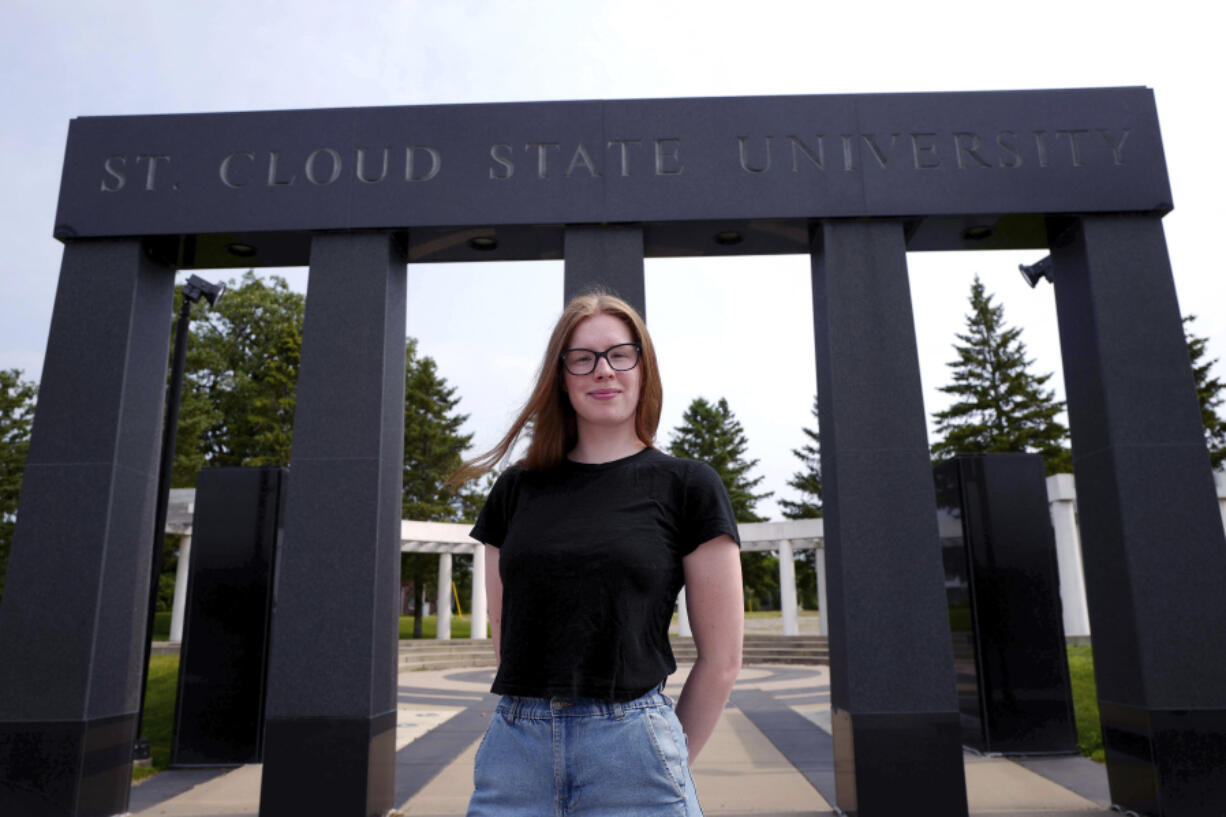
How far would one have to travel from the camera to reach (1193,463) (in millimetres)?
6473

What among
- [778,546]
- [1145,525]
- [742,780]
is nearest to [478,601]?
[778,546]

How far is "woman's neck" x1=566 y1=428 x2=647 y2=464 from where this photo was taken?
2117 millimetres

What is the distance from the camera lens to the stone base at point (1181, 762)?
→ 6027mm

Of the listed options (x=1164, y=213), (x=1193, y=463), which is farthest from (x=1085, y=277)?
(x=1193, y=463)

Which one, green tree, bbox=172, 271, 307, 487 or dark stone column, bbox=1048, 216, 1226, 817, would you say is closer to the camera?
dark stone column, bbox=1048, 216, 1226, 817

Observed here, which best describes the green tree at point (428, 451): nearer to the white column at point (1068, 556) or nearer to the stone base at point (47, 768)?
the white column at point (1068, 556)

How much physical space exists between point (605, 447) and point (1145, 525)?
5.93m

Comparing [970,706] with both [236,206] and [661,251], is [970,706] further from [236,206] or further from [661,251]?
[236,206]

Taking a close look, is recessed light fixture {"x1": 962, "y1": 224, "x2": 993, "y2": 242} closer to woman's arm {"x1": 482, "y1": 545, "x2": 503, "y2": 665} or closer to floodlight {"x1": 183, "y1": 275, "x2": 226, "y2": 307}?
woman's arm {"x1": 482, "y1": 545, "x2": 503, "y2": 665}

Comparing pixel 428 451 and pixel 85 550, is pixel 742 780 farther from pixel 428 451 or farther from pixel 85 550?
pixel 428 451

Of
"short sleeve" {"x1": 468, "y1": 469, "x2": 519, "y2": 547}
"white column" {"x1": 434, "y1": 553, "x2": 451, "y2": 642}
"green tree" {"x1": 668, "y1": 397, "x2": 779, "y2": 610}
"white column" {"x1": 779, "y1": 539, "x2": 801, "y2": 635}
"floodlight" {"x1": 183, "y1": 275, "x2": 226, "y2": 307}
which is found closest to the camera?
"short sleeve" {"x1": 468, "y1": 469, "x2": 519, "y2": 547}

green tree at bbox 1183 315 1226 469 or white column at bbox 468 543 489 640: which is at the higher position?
green tree at bbox 1183 315 1226 469

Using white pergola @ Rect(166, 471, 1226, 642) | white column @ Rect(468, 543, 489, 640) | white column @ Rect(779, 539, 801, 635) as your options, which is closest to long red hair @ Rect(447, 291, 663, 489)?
white pergola @ Rect(166, 471, 1226, 642)

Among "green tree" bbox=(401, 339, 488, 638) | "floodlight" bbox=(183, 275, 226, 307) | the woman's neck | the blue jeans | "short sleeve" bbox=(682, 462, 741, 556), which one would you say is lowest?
the blue jeans
